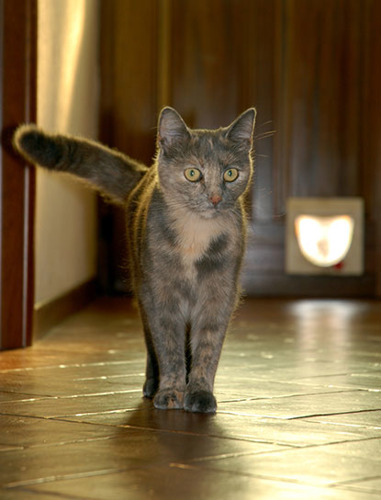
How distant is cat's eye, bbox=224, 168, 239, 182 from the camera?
2.34 metres

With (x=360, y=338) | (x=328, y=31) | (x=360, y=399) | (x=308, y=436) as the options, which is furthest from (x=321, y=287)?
(x=308, y=436)

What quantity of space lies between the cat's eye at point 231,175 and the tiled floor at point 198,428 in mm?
530

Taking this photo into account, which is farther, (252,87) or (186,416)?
(252,87)

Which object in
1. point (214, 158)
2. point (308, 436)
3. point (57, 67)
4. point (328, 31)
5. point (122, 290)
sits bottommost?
point (122, 290)

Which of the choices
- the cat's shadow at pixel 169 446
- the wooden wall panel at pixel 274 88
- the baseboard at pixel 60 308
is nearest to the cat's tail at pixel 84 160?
the cat's shadow at pixel 169 446

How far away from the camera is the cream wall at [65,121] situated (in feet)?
13.1

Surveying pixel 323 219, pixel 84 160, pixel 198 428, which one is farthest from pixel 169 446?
pixel 323 219

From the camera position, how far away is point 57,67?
4.38 meters

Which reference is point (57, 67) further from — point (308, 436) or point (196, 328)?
point (308, 436)

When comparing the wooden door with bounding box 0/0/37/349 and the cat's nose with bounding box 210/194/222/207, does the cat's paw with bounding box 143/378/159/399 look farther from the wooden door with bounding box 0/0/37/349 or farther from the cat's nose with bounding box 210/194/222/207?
the wooden door with bounding box 0/0/37/349

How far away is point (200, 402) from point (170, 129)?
0.66m

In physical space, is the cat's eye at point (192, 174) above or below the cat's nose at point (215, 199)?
above

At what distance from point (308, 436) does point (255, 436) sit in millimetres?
104

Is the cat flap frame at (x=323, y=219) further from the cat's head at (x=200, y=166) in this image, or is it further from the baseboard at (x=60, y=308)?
the cat's head at (x=200, y=166)
